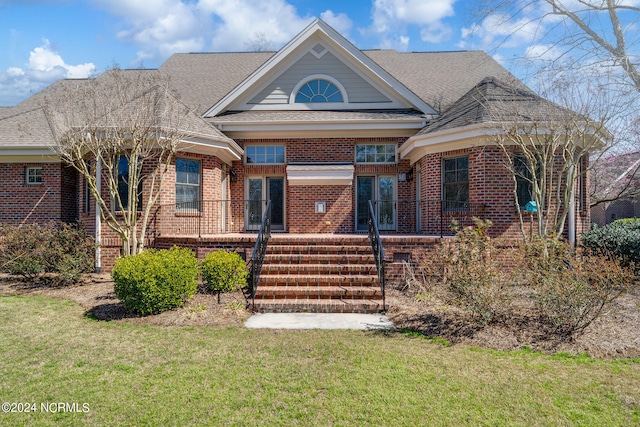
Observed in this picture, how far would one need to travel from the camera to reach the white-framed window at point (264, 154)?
12359 mm

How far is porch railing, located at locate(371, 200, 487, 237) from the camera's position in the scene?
9685 mm

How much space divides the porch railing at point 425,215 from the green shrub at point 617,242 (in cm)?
291

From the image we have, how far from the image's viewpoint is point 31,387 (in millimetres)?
3719

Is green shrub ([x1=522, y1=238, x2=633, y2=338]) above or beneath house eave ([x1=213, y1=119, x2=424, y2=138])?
beneath

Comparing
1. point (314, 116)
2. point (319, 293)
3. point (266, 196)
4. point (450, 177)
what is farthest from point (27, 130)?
point (450, 177)

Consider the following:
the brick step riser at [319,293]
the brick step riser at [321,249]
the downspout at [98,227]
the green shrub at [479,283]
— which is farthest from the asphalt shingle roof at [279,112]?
the brick step riser at [319,293]

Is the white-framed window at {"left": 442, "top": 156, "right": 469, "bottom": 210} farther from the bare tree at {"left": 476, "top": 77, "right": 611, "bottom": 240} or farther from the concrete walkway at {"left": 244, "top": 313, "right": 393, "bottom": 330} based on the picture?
the concrete walkway at {"left": 244, "top": 313, "right": 393, "bottom": 330}

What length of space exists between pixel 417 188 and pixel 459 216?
234cm

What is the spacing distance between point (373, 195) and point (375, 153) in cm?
147

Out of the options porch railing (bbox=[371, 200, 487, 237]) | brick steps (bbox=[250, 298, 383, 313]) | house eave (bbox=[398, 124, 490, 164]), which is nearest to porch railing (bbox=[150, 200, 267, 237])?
brick steps (bbox=[250, 298, 383, 313])

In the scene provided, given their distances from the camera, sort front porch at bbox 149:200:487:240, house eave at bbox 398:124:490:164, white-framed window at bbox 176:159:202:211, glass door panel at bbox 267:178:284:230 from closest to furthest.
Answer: house eave at bbox 398:124:490:164
front porch at bbox 149:200:487:240
white-framed window at bbox 176:159:202:211
glass door panel at bbox 267:178:284:230

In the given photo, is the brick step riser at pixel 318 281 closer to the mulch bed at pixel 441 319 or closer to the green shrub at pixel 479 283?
the mulch bed at pixel 441 319

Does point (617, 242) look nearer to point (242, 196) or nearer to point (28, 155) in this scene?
point (242, 196)

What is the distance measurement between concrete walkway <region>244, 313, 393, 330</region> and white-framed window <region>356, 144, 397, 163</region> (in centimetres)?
698
